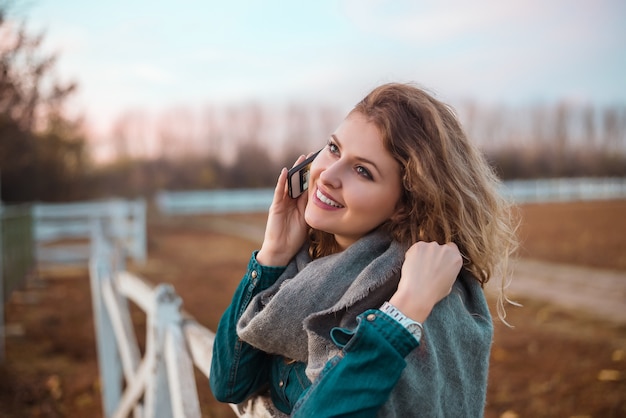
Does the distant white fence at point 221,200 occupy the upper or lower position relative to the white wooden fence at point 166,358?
lower

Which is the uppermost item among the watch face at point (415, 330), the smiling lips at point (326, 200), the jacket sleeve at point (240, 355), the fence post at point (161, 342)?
the smiling lips at point (326, 200)

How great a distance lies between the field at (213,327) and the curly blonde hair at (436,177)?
126 centimetres

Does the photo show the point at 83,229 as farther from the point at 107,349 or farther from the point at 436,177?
the point at 436,177

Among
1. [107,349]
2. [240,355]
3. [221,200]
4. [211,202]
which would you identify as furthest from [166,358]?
[221,200]

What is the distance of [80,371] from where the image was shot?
18.1 feet

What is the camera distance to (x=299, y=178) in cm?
140

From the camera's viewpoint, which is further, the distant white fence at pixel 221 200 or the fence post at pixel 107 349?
the distant white fence at pixel 221 200

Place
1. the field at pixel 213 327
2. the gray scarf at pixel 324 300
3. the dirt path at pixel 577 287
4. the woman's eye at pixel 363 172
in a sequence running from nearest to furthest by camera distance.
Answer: the gray scarf at pixel 324 300 < the woman's eye at pixel 363 172 < the field at pixel 213 327 < the dirt path at pixel 577 287

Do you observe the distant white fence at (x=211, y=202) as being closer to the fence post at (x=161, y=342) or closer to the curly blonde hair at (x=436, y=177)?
the fence post at (x=161, y=342)

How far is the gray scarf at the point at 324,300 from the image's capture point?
1.08 meters

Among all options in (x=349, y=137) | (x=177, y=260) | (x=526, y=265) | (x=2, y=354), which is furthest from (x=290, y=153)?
(x=349, y=137)

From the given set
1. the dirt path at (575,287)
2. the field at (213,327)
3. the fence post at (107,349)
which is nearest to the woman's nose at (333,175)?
the field at (213,327)

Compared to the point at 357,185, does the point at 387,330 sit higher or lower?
lower

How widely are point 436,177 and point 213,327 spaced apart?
5571mm
